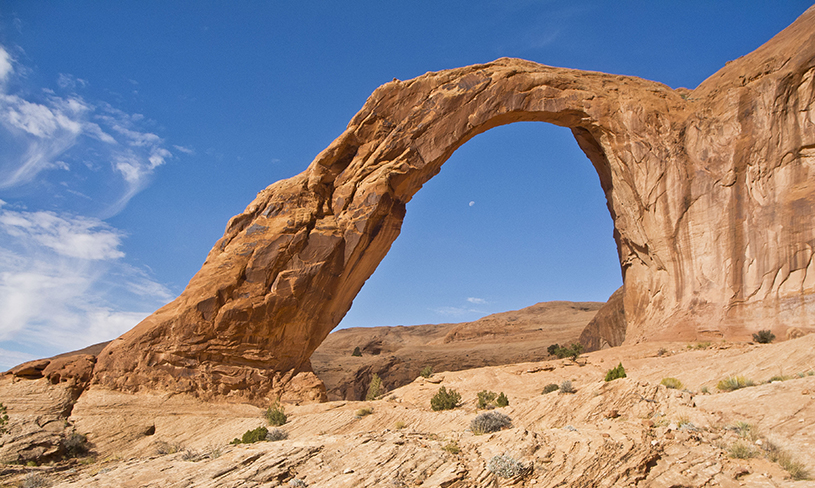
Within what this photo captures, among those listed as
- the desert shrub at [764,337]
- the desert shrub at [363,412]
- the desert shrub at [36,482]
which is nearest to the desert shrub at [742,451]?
the desert shrub at [363,412]

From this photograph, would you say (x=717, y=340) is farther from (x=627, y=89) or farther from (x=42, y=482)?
(x=42, y=482)

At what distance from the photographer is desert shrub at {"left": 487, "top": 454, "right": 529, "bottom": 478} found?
7.62 meters

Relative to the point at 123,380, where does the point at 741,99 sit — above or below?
above

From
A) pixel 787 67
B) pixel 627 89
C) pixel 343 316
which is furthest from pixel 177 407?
pixel 787 67

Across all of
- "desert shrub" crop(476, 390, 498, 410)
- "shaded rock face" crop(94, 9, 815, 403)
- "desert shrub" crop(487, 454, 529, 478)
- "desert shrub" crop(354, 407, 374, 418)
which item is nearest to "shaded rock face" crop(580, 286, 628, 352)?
"shaded rock face" crop(94, 9, 815, 403)

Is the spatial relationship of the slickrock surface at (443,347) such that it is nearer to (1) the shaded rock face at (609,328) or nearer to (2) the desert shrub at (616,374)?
(1) the shaded rock face at (609,328)

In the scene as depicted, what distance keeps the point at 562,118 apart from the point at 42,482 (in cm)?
2271

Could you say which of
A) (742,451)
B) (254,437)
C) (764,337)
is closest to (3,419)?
(254,437)

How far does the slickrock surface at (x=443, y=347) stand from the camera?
30594mm

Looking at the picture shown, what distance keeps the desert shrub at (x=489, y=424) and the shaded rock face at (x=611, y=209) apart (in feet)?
35.2

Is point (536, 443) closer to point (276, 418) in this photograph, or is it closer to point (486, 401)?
point (486, 401)

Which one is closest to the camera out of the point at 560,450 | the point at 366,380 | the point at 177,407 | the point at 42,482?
the point at 560,450

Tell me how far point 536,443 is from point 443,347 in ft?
111

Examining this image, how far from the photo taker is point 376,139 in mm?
22562
